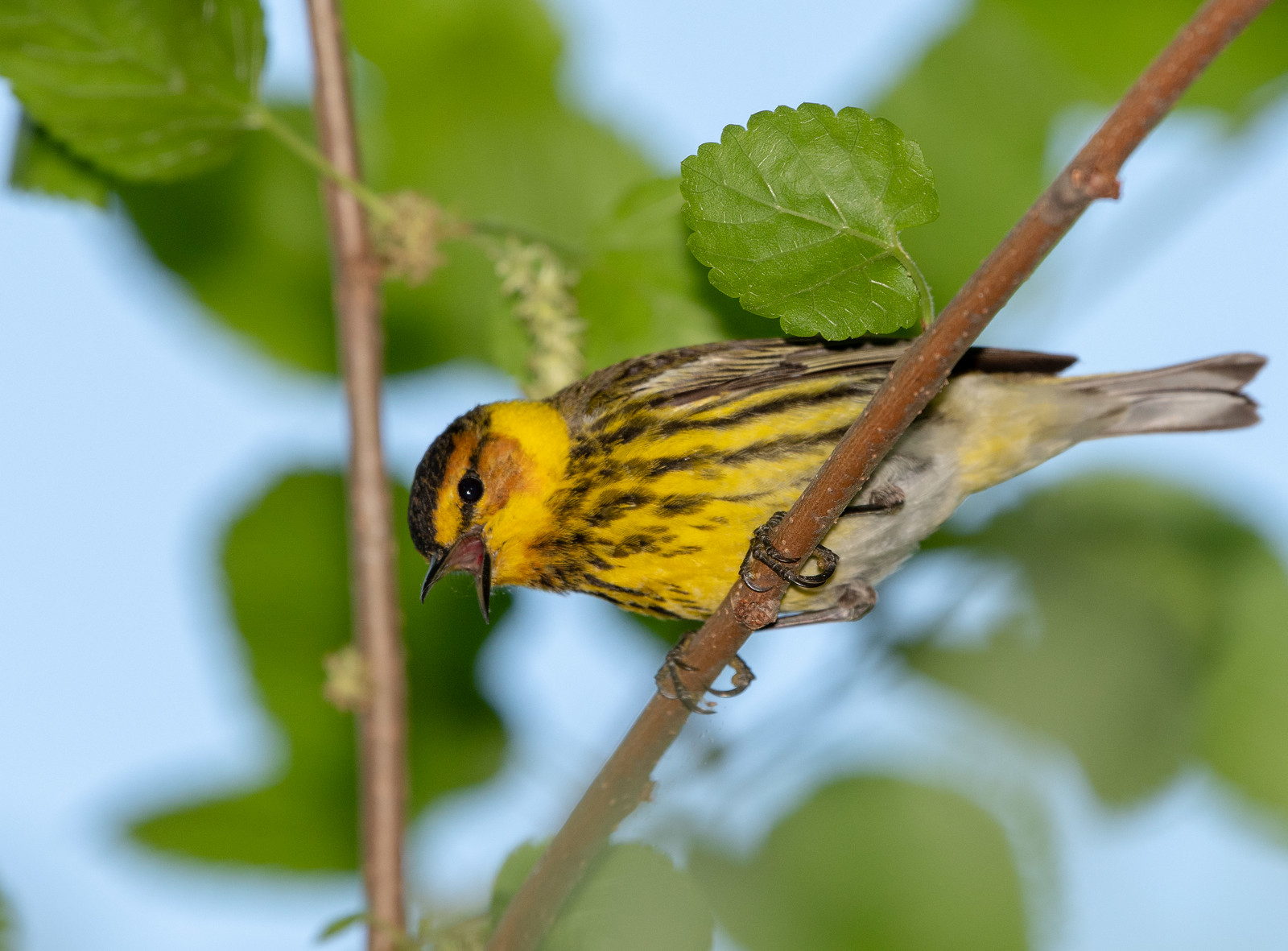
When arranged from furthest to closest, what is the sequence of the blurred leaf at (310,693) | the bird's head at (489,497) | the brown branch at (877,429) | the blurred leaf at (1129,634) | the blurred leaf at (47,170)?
the blurred leaf at (310,693) → the bird's head at (489,497) → the blurred leaf at (47,170) → the blurred leaf at (1129,634) → the brown branch at (877,429)

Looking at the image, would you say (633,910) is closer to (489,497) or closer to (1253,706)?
(489,497)

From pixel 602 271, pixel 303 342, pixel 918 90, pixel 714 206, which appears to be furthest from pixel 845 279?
pixel 303 342

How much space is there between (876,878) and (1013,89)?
71.0 inches

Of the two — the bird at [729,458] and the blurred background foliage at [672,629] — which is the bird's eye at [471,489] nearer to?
the bird at [729,458]

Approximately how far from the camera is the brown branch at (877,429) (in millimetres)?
1306

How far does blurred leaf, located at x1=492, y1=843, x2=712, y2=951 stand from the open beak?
3.49 feet

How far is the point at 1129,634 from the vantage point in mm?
2713

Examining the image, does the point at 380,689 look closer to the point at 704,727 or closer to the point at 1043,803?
the point at 704,727

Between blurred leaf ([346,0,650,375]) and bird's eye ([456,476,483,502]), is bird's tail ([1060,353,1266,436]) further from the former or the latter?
bird's eye ([456,476,483,502])

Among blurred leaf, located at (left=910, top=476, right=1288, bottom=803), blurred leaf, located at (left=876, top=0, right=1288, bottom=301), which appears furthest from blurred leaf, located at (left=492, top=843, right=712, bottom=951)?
blurred leaf, located at (left=876, top=0, right=1288, bottom=301)

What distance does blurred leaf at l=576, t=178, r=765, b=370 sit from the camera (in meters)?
2.67

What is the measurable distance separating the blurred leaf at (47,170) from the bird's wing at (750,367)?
52.5 inches

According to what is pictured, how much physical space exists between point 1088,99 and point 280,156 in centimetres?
220

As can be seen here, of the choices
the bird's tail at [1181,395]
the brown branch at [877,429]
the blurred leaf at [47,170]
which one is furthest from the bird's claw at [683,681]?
the blurred leaf at [47,170]
